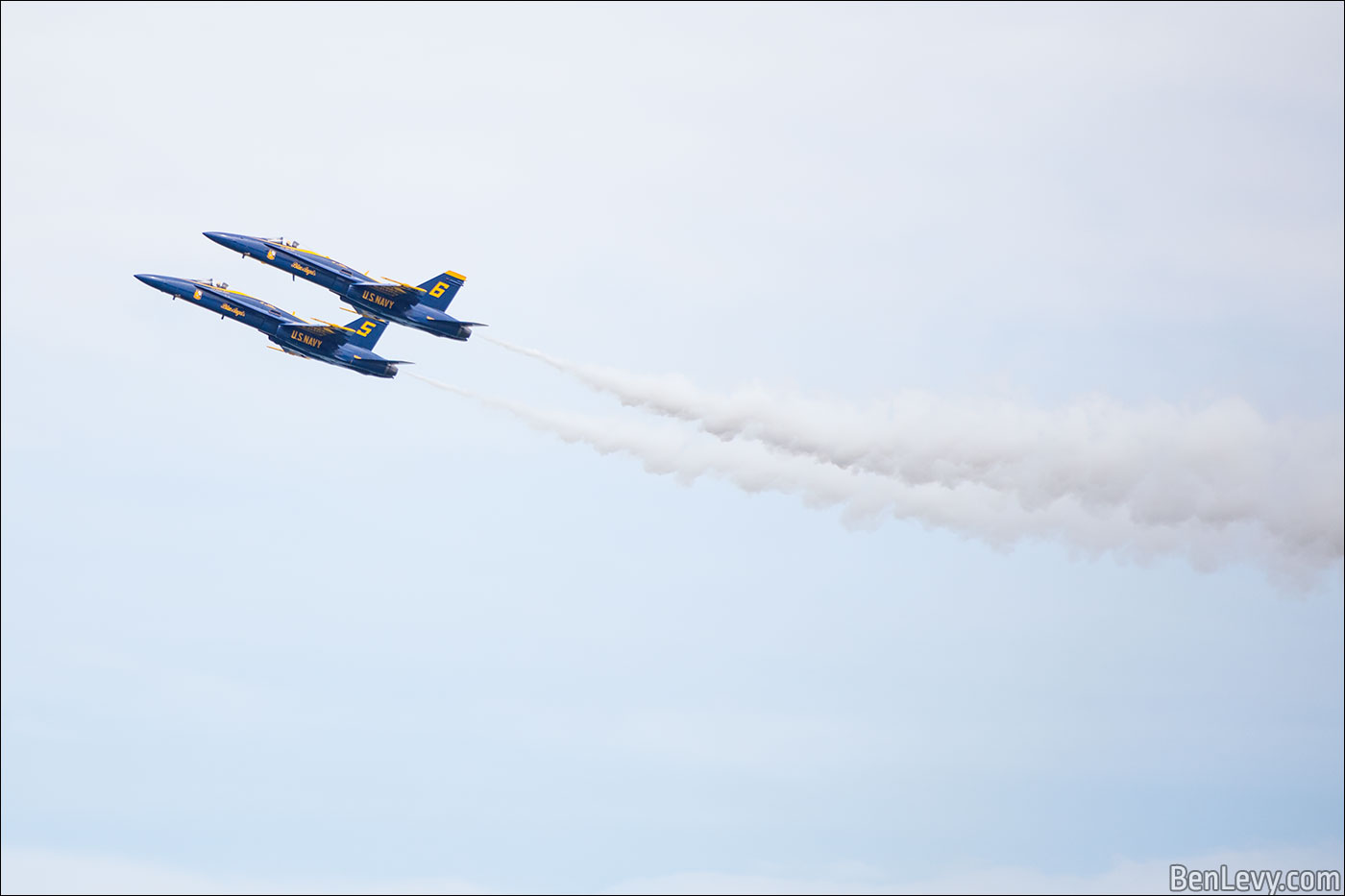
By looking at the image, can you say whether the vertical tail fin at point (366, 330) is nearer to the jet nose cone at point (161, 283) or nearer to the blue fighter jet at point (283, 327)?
the blue fighter jet at point (283, 327)

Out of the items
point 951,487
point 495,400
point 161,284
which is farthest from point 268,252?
point 951,487

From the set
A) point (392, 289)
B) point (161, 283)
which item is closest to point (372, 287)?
point (392, 289)

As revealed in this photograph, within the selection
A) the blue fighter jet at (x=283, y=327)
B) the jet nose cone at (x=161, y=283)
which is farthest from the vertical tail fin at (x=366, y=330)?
the jet nose cone at (x=161, y=283)

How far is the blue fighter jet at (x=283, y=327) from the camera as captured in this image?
10969 cm

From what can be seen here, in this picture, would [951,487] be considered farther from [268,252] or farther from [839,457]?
[268,252]

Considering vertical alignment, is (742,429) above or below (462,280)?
below

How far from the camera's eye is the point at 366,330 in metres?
113

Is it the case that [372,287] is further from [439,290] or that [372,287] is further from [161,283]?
[161,283]

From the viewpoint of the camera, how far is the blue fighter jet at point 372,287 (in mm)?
109000

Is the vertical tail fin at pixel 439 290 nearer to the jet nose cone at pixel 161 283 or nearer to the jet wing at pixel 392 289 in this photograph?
the jet wing at pixel 392 289

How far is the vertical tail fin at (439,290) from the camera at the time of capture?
360ft

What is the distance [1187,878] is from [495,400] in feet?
167

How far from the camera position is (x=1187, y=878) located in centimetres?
8619

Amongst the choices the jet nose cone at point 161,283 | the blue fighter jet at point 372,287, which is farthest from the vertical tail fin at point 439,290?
the jet nose cone at point 161,283
